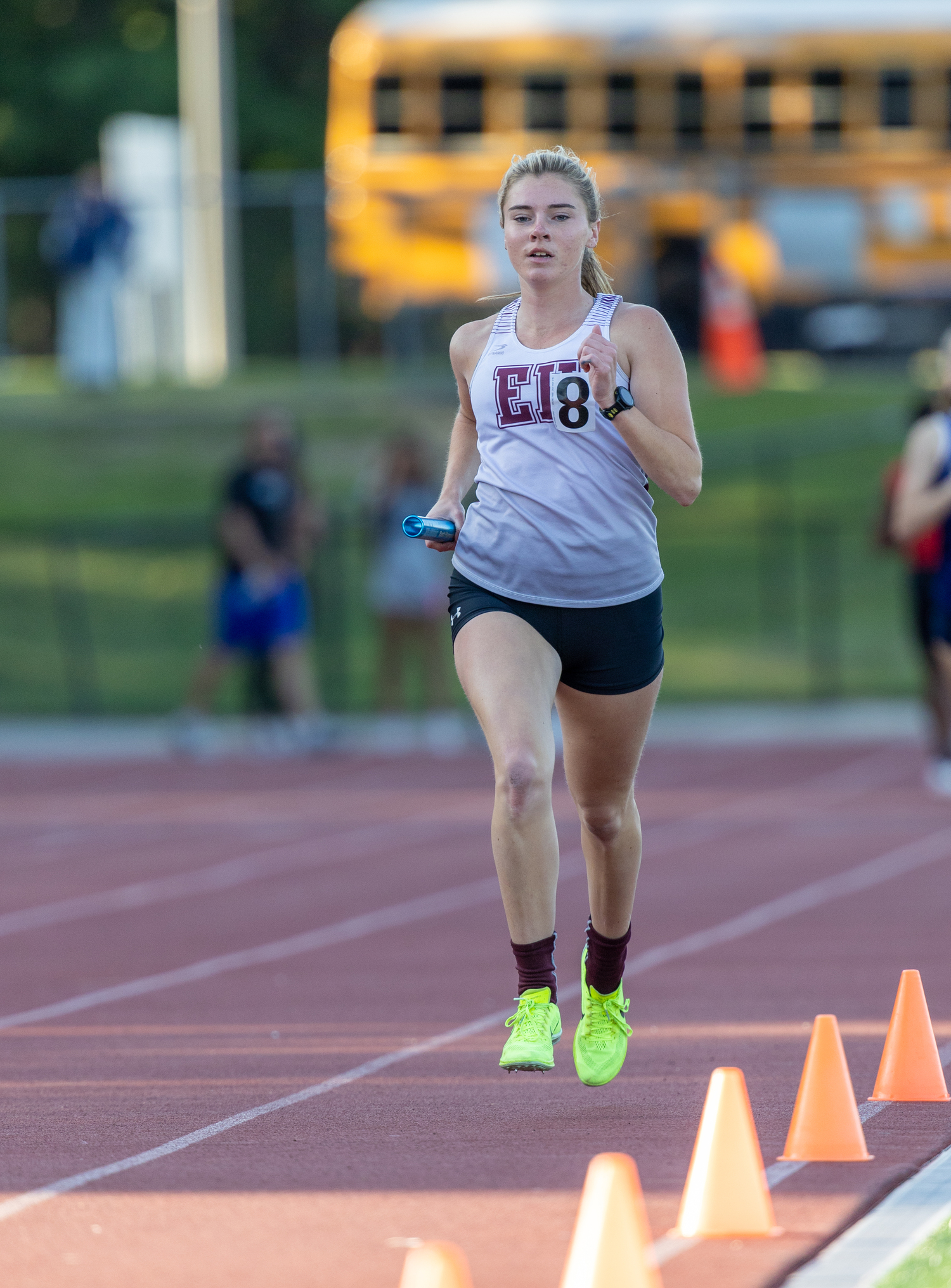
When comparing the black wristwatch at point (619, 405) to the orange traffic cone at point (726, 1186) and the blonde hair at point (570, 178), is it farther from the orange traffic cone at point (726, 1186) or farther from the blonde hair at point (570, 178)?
the orange traffic cone at point (726, 1186)

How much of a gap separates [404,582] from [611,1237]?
12.9 meters

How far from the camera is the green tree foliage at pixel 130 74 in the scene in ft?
129

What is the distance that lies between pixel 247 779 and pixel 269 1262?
10.8 metres

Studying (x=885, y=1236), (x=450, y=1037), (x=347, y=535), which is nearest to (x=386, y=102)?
(x=347, y=535)

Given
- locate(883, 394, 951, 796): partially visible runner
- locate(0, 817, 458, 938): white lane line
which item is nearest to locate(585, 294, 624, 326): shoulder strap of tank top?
locate(0, 817, 458, 938): white lane line

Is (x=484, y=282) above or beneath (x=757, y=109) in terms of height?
beneath

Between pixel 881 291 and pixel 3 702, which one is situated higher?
pixel 881 291

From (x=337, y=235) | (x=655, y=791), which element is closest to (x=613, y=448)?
(x=655, y=791)

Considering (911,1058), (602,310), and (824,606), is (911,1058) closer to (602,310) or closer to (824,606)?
(602,310)

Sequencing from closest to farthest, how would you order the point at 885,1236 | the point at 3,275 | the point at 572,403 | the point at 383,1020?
the point at 885,1236 < the point at 572,403 < the point at 383,1020 < the point at 3,275

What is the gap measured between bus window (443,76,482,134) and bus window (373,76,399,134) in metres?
0.60

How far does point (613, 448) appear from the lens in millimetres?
5562

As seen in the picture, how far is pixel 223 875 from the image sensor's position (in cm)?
1074

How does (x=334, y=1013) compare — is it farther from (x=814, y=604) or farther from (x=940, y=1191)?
(x=814, y=604)
